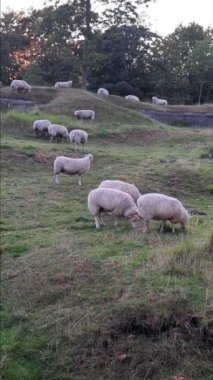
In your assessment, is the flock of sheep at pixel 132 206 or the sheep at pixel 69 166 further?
the sheep at pixel 69 166

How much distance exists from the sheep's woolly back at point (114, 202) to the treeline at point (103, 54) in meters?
34.8

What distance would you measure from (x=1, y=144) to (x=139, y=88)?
105 feet

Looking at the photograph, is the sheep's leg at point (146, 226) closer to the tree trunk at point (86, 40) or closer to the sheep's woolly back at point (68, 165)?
the sheep's woolly back at point (68, 165)

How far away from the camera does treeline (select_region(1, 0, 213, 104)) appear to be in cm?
4794

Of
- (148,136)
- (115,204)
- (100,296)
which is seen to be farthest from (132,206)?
(148,136)

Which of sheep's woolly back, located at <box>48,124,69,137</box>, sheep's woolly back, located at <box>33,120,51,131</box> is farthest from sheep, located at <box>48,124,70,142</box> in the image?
sheep's woolly back, located at <box>33,120,51,131</box>

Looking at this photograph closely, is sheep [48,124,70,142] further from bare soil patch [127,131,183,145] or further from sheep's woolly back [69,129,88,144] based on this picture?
bare soil patch [127,131,183,145]

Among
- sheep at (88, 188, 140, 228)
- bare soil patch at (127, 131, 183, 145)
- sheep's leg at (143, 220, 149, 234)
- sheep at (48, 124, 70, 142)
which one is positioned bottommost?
bare soil patch at (127, 131, 183, 145)

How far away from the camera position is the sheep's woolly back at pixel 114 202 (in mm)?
12656

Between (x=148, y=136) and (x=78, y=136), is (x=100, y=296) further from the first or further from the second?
(x=148, y=136)

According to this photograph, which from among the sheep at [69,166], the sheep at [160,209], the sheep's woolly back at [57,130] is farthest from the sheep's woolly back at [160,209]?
the sheep's woolly back at [57,130]

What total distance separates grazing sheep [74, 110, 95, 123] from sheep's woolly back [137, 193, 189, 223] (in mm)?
21213

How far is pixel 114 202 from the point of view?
12.7m

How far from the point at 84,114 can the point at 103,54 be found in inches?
673
